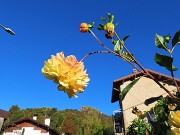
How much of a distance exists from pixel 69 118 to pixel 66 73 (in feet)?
292

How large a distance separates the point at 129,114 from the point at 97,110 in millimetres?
89692

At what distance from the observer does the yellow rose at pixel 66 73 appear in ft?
4.44

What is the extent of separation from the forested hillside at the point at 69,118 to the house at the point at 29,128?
43.9m

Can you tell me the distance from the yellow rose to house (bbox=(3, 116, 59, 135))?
101ft

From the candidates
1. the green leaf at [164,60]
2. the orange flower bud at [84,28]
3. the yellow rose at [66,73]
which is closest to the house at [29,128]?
the orange flower bud at [84,28]

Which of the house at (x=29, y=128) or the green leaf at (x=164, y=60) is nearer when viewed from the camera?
the green leaf at (x=164, y=60)

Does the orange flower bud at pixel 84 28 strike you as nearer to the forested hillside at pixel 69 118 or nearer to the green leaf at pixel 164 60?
the green leaf at pixel 164 60

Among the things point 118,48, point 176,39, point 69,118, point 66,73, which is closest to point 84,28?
point 118,48

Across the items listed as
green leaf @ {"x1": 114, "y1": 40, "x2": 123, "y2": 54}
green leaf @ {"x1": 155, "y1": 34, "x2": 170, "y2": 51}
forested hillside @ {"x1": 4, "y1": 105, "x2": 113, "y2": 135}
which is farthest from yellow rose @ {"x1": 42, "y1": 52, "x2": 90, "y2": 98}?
forested hillside @ {"x1": 4, "y1": 105, "x2": 113, "y2": 135}

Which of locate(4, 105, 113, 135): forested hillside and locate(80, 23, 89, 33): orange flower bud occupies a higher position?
locate(4, 105, 113, 135): forested hillside

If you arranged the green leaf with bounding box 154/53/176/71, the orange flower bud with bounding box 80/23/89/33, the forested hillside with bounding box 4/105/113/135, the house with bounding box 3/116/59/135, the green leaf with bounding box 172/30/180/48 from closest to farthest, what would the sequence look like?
the green leaf with bounding box 154/53/176/71, the green leaf with bounding box 172/30/180/48, the orange flower bud with bounding box 80/23/89/33, the house with bounding box 3/116/59/135, the forested hillside with bounding box 4/105/113/135

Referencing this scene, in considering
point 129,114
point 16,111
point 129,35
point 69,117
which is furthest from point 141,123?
point 16,111

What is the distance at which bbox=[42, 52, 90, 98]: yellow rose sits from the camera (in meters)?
1.35

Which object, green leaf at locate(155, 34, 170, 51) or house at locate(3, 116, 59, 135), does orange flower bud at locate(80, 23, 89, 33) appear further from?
house at locate(3, 116, 59, 135)
